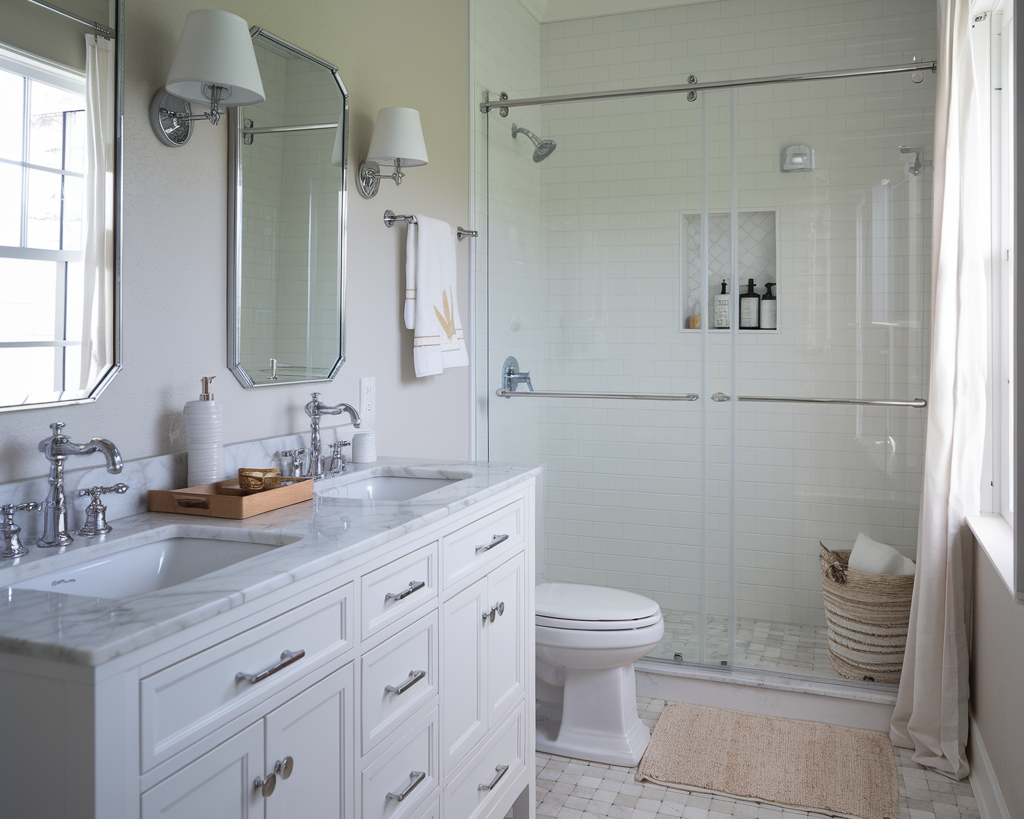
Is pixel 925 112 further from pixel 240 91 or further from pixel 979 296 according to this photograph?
pixel 240 91

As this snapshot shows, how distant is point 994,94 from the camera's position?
2479 mm

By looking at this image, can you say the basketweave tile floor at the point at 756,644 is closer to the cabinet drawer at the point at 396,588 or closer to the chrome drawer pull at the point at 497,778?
the chrome drawer pull at the point at 497,778

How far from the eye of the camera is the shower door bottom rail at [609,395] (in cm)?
310

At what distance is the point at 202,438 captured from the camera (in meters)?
1.71

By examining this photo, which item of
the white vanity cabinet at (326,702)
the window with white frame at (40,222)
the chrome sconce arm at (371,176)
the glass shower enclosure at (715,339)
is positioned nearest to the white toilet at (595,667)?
the white vanity cabinet at (326,702)

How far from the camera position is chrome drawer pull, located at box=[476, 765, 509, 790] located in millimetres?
1944

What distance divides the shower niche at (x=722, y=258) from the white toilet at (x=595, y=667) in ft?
3.48

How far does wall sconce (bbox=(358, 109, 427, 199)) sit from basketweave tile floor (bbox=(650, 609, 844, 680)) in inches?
72.3

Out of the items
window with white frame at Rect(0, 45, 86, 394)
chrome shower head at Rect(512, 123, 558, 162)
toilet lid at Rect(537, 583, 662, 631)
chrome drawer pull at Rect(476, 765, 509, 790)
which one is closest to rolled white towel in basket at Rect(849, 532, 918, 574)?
toilet lid at Rect(537, 583, 662, 631)

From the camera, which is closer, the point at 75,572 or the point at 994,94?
the point at 75,572

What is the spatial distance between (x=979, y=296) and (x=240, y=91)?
6.97 feet

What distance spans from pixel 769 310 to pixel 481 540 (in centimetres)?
159

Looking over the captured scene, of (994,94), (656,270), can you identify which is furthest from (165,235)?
(994,94)

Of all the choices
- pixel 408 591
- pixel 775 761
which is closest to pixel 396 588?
pixel 408 591
